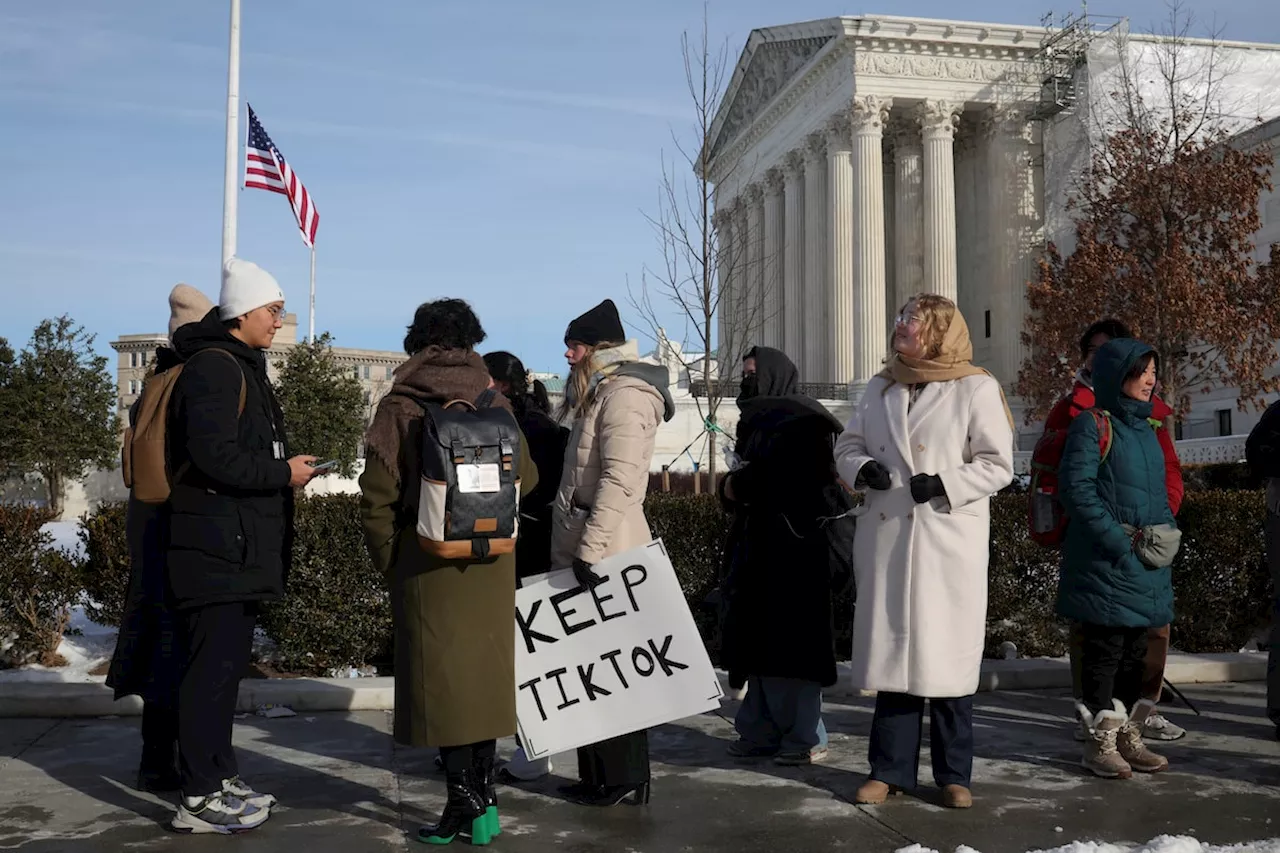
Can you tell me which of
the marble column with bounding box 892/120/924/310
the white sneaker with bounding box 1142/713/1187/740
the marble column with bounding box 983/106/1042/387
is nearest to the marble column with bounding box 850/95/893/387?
the marble column with bounding box 892/120/924/310

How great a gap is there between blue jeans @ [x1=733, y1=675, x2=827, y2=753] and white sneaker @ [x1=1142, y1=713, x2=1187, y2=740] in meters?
1.76

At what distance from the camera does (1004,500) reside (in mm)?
9219

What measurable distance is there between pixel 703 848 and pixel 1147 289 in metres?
23.8

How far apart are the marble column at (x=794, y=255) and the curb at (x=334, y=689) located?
4107 cm

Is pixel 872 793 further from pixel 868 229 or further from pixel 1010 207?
pixel 1010 207

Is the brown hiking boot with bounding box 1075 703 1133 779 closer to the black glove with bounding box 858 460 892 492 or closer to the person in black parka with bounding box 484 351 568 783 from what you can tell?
the black glove with bounding box 858 460 892 492

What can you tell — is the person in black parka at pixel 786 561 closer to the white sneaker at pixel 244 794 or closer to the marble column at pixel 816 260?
the white sneaker at pixel 244 794

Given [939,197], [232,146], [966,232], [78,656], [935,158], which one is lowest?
[78,656]

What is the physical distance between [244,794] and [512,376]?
2.23 meters

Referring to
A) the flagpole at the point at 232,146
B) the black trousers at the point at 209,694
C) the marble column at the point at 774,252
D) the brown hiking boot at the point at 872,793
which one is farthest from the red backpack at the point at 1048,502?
the marble column at the point at 774,252

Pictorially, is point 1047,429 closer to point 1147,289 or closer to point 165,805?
point 165,805

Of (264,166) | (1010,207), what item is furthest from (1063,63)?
(264,166)

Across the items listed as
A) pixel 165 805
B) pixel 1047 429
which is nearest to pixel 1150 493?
pixel 1047 429

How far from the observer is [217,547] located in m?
4.74
